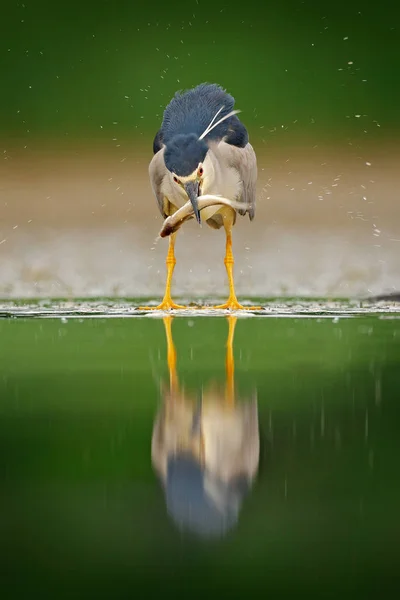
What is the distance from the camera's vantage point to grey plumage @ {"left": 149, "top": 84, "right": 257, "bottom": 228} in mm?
4477

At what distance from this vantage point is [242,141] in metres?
4.95

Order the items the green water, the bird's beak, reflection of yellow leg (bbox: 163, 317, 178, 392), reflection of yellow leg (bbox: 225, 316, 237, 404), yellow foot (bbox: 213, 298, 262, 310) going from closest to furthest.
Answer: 1. the green water
2. reflection of yellow leg (bbox: 225, 316, 237, 404)
3. reflection of yellow leg (bbox: 163, 317, 178, 392)
4. the bird's beak
5. yellow foot (bbox: 213, 298, 262, 310)

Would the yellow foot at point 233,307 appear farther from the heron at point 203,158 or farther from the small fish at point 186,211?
the small fish at point 186,211

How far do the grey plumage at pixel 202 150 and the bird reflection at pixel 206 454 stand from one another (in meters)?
2.26

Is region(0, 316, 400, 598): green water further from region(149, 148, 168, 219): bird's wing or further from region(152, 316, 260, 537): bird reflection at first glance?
region(149, 148, 168, 219): bird's wing

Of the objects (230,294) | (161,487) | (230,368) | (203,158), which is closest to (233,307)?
(230,294)

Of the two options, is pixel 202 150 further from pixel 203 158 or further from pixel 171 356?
pixel 171 356

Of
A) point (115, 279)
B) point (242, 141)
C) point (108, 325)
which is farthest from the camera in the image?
point (115, 279)

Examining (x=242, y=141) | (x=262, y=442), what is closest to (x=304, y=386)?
(x=262, y=442)

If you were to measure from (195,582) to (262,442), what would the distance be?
2.15ft

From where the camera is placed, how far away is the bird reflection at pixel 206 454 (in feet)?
4.04

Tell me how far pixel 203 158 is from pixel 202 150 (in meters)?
0.04

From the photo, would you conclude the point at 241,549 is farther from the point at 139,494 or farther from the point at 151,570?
the point at 139,494

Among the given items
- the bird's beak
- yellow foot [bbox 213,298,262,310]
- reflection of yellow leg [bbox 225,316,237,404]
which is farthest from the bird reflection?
yellow foot [bbox 213,298,262,310]
